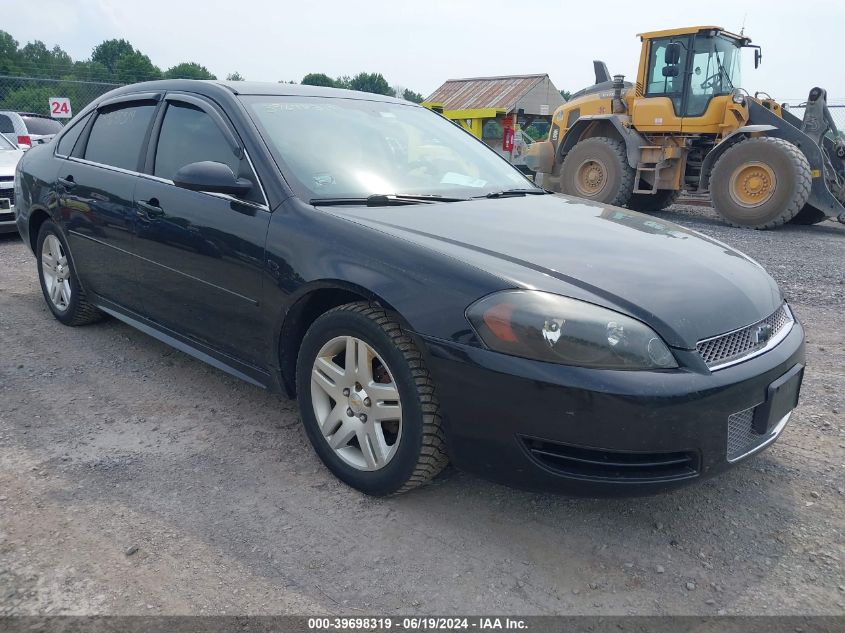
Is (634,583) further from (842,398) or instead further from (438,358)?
(842,398)

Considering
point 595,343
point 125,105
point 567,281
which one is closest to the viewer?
point 595,343

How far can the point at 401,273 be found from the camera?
2.45 meters

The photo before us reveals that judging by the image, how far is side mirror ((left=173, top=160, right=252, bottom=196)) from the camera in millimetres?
2904

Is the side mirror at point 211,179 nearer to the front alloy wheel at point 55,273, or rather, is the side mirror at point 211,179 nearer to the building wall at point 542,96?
the front alloy wheel at point 55,273

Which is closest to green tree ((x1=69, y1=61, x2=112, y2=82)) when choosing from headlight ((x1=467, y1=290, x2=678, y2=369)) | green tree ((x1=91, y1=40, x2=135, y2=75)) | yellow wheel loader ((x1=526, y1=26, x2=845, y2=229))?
yellow wheel loader ((x1=526, y1=26, x2=845, y2=229))

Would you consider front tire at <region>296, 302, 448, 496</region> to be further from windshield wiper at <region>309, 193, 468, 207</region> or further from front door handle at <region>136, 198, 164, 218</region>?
front door handle at <region>136, 198, 164, 218</region>

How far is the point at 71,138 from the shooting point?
451cm

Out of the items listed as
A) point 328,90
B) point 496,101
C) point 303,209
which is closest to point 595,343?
point 303,209

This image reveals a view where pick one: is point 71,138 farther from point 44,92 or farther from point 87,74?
point 87,74

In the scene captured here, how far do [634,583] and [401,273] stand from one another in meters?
1.27

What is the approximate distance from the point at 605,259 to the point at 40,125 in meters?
14.2

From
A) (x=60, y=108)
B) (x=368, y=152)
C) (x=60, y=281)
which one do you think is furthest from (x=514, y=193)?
(x=60, y=108)

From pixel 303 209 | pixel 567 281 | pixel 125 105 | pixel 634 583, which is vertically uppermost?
pixel 125 105

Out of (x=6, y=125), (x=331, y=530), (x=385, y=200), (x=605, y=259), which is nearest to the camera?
(x=331, y=530)
